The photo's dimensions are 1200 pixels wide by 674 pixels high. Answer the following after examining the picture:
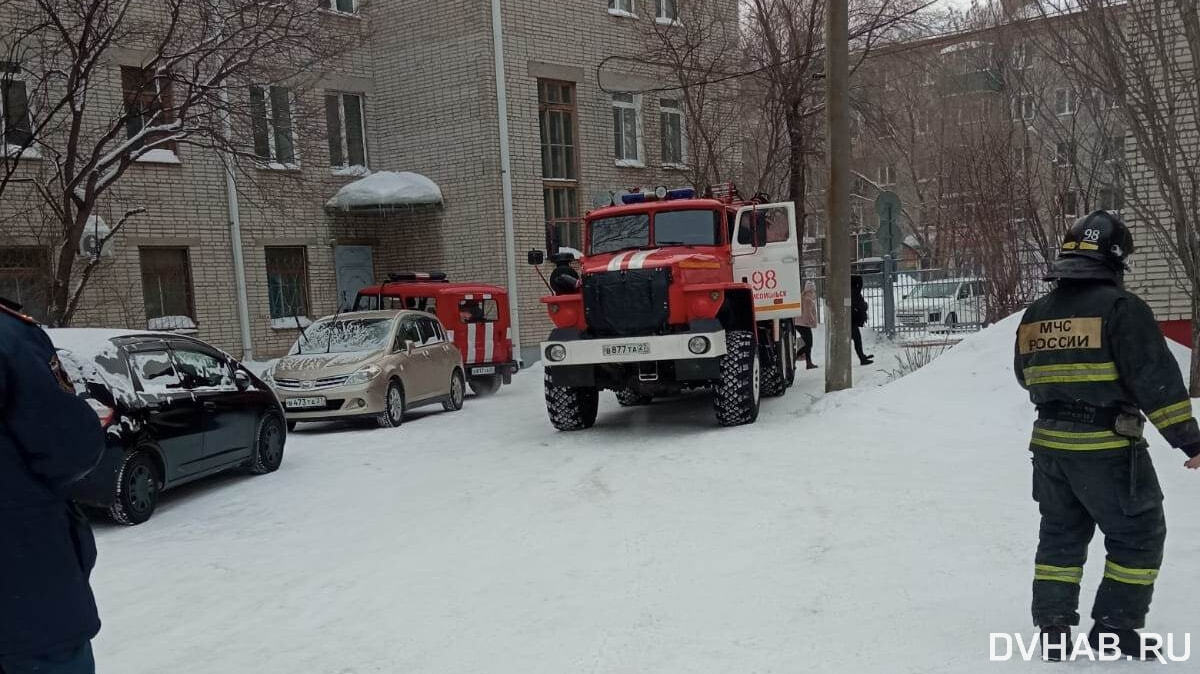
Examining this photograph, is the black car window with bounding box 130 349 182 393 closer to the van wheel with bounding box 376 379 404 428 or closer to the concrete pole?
the van wheel with bounding box 376 379 404 428

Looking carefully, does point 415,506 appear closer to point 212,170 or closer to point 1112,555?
point 1112,555

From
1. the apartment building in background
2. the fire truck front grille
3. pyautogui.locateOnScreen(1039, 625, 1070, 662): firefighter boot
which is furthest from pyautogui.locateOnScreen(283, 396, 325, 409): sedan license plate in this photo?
pyautogui.locateOnScreen(1039, 625, 1070, 662): firefighter boot

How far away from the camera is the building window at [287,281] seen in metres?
18.3

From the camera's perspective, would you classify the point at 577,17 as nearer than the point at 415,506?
No

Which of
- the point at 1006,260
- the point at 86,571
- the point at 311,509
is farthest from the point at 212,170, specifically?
the point at 86,571

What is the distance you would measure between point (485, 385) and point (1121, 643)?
13.1 meters

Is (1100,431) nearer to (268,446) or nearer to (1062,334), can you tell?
(1062,334)

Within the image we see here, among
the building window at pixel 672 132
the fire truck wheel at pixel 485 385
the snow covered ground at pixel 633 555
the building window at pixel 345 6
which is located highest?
the building window at pixel 345 6

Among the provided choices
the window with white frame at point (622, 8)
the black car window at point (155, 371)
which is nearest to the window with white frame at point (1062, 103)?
the window with white frame at point (622, 8)

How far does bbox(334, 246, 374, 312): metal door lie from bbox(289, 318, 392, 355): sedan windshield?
636 cm

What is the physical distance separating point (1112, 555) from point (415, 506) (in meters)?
5.19

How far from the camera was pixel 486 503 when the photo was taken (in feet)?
23.7

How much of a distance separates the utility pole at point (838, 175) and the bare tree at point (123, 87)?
687 centimetres

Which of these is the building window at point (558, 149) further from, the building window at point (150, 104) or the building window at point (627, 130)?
the building window at point (150, 104)
